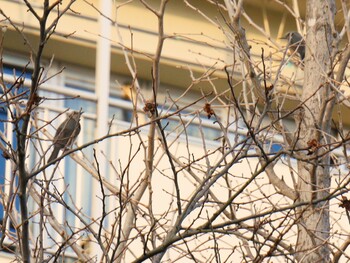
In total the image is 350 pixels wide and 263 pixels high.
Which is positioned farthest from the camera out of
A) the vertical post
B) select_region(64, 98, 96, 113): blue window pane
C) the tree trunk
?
select_region(64, 98, 96, 113): blue window pane

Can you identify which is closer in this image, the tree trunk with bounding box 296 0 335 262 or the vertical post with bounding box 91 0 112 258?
the tree trunk with bounding box 296 0 335 262

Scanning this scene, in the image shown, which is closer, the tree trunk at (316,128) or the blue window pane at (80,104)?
the tree trunk at (316,128)

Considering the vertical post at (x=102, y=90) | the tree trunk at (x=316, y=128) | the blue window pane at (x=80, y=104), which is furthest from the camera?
the blue window pane at (x=80, y=104)

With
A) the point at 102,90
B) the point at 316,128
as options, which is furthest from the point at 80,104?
the point at 316,128

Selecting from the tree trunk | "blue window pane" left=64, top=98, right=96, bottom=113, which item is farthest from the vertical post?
the tree trunk

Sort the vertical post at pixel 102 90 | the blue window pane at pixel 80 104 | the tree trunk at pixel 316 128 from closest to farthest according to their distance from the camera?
the tree trunk at pixel 316 128
the vertical post at pixel 102 90
the blue window pane at pixel 80 104

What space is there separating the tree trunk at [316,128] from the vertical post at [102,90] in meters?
1.82

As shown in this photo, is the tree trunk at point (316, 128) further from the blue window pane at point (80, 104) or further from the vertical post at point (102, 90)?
the blue window pane at point (80, 104)

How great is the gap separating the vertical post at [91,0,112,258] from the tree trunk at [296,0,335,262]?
1821 millimetres

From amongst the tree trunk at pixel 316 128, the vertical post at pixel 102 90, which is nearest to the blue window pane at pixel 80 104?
the vertical post at pixel 102 90

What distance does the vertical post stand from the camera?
36.3 feet

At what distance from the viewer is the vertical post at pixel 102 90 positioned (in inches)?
436

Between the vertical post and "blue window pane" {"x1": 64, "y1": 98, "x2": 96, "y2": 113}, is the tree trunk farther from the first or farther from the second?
"blue window pane" {"x1": 64, "y1": 98, "x2": 96, "y2": 113}

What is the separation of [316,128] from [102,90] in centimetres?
313
